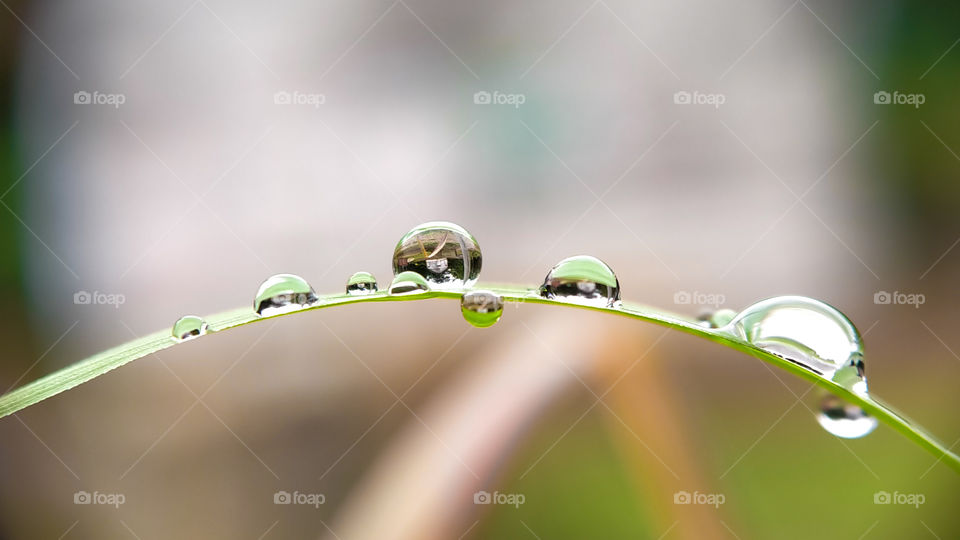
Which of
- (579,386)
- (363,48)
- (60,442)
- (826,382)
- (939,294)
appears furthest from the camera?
(363,48)

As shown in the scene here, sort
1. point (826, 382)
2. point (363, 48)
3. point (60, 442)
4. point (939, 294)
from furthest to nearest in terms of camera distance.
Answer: point (363, 48), point (939, 294), point (60, 442), point (826, 382)

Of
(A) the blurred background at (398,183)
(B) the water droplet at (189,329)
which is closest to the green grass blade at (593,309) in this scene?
(B) the water droplet at (189,329)

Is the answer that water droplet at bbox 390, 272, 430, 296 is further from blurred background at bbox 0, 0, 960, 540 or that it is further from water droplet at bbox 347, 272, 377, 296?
blurred background at bbox 0, 0, 960, 540

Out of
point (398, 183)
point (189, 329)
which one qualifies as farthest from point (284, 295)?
point (398, 183)

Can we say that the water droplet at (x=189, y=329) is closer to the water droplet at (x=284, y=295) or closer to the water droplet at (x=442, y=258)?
the water droplet at (x=284, y=295)

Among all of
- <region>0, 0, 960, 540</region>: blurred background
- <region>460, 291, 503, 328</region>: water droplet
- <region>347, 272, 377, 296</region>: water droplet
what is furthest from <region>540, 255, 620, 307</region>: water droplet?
<region>0, 0, 960, 540</region>: blurred background

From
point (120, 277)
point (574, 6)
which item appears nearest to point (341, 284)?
point (120, 277)

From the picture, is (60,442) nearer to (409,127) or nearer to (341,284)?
(341,284)
